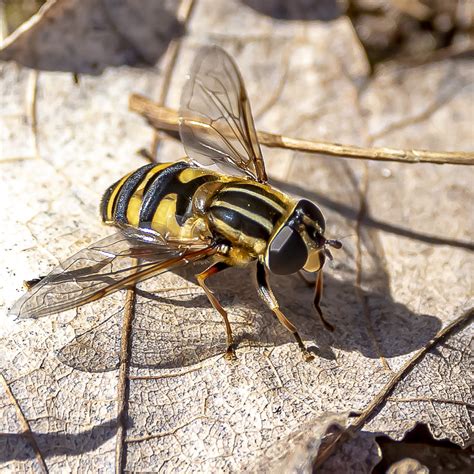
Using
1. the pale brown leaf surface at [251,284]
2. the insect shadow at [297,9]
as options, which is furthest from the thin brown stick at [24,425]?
the insect shadow at [297,9]

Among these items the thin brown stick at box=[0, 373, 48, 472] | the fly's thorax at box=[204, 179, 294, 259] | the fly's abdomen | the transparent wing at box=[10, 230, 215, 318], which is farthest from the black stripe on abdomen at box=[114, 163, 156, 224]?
the thin brown stick at box=[0, 373, 48, 472]

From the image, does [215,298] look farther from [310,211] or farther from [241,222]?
[310,211]

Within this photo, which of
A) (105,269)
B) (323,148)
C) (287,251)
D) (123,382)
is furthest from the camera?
(323,148)

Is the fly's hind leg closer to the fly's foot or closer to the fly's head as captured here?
the fly's head

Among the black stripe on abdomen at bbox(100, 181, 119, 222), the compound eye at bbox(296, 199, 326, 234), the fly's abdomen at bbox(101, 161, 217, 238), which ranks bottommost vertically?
the black stripe on abdomen at bbox(100, 181, 119, 222)

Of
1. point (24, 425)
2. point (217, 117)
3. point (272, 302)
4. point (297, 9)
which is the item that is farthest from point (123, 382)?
point (297, 9)

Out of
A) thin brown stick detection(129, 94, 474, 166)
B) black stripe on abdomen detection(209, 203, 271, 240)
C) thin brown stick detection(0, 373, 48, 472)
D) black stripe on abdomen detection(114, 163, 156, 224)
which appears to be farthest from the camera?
thin brown stick detection(129, 94, 474, 166)

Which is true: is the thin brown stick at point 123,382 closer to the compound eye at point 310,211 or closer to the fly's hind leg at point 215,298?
the fly's hind leg at point 215,298
